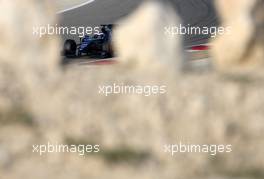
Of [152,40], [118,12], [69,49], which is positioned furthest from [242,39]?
[118,12]

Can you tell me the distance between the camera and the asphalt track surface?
1194 inches

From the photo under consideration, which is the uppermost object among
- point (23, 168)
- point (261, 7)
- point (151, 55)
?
point (261, 7)

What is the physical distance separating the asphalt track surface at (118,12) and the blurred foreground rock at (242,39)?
16.3 m

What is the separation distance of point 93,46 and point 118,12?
12105 mm

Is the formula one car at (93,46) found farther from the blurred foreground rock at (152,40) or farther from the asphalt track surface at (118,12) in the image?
the blurred foreground rock at (152,40)

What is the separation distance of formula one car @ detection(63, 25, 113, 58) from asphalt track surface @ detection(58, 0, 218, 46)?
4.59 meters

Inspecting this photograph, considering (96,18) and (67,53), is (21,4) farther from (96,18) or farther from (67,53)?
(96,18)

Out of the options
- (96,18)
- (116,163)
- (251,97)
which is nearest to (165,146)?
(116,163)

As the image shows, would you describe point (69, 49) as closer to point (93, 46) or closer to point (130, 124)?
point (93, 46)

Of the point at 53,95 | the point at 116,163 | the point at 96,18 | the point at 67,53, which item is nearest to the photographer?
the point at 116,163

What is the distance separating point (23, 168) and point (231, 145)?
111 inches

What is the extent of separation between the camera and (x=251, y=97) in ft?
30.1

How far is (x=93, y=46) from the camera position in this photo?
21312 mm

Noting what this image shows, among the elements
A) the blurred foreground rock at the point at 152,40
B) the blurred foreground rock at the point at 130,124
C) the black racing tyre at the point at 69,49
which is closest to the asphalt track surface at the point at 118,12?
the black racing tyre at the point at 69,49
